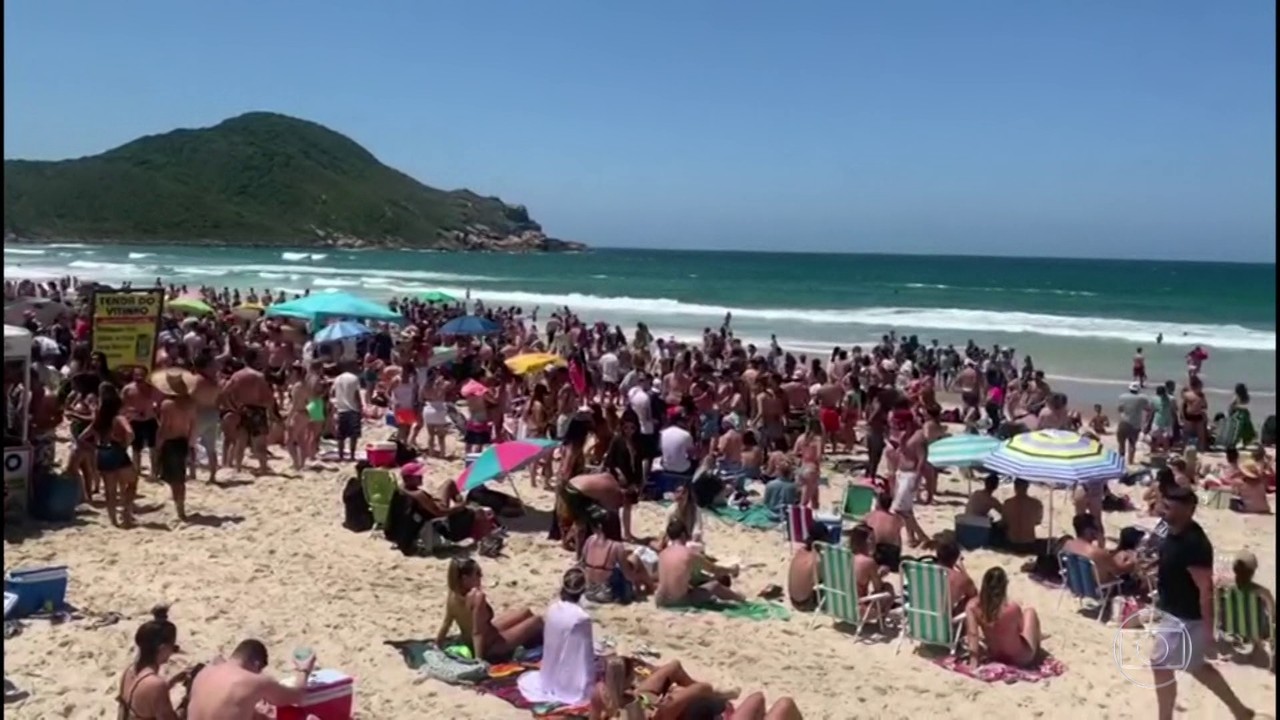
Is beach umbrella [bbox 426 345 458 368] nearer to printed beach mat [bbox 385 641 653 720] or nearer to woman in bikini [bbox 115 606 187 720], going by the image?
printed beach mat [bbox 385 641 653 720]

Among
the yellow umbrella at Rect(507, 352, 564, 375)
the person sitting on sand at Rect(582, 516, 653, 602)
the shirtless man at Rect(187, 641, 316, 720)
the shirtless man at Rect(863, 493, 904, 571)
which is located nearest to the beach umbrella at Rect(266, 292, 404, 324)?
the yellow umbrella at Rect(507, 352, 564, 375)

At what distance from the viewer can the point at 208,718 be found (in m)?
4.54

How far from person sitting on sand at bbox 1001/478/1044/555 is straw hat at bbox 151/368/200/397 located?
6.97m

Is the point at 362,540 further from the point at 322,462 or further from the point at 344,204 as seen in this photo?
the point at 344,204

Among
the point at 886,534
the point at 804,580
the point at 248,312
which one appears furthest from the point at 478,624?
the point at 248,312

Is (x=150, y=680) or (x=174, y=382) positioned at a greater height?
(x=174, y=382)

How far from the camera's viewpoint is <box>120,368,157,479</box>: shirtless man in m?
9.19

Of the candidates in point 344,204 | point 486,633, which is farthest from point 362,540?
point 344,204

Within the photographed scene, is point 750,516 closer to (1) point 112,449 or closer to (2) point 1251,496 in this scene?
(2) point 1251,496

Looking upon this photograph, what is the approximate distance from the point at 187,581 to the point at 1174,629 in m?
6.10

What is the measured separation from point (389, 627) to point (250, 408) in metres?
4.60

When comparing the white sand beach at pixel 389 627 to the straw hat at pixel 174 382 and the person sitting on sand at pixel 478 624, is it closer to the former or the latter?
the person sitting on sand at pixel 478 624

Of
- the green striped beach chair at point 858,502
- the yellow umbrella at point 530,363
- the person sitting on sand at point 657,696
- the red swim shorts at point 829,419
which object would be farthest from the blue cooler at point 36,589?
the red swim shorts at point 829,419

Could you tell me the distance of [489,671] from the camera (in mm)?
6137
